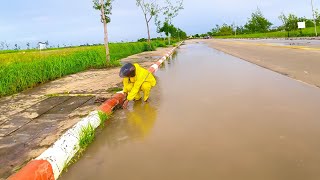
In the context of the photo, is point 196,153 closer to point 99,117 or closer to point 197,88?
point 99,117

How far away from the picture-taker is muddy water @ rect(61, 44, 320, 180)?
2.97 meters

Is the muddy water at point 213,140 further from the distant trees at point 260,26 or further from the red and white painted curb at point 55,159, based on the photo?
the distant trees at point 260,26

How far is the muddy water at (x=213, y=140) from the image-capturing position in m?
2.97

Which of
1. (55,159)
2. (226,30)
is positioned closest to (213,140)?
(55,159)

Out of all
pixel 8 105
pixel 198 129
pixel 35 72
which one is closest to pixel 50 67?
pixel 35 72

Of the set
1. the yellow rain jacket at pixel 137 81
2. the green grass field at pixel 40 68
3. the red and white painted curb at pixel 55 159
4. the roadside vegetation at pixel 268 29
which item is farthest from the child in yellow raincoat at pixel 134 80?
the roadside vegetation at pixel 268 29

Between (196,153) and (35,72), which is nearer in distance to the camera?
(196,153)

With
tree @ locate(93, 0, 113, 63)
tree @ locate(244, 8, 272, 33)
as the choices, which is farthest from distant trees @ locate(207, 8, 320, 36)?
tree @ locate(93, 0, 113, 63)

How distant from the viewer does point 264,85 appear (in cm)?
715

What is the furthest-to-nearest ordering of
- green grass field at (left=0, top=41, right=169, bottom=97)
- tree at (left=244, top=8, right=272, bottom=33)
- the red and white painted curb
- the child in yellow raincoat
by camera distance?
1. tree at (left=244, top=8, right=272, bottom=33)
2. green grass field at (left=0, top=41, right=169, bottom=97)
3. the child in yellow raincoat
4. the red and white painted curb

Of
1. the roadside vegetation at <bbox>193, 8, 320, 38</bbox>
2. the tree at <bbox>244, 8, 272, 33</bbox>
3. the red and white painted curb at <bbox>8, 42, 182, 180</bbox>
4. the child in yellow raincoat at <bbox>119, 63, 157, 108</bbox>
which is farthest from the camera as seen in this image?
the tree at <bbox>244, 8, 272, 33</bbox>

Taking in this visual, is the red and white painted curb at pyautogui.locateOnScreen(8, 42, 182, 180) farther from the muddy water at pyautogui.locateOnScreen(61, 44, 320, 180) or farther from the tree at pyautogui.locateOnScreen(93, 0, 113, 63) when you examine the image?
the tree at pyautogui.locateOnScreen(93, 0, 113, 63)

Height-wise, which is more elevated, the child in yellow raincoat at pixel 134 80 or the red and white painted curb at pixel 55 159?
the child in yellow raincoat at pixel 134 80

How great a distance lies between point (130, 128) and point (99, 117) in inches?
24.0
